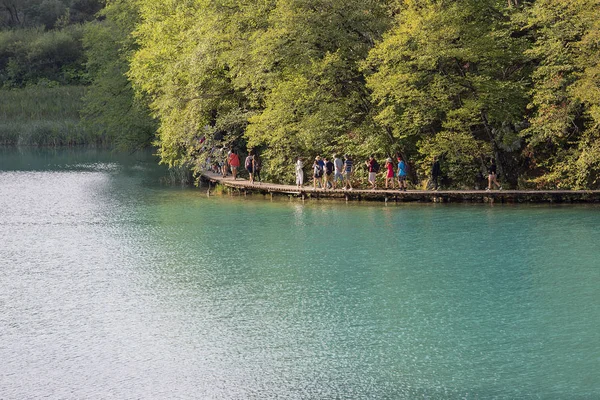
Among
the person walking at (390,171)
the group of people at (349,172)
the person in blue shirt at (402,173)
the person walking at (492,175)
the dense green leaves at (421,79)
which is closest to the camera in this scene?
the dense green leaves at (421,79)

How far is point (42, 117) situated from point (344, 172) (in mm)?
45684

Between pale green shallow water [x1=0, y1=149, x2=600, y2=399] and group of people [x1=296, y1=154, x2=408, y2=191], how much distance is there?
2.86m

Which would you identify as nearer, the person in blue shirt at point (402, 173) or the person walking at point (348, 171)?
the person in blue shirt at point (402, 173)

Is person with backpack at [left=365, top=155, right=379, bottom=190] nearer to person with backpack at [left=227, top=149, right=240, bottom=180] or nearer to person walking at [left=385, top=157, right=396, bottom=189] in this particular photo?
person walking at [left=385, top=157, right=396, bottom=189]

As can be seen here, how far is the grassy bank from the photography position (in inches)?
2709

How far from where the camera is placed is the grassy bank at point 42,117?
226 feet

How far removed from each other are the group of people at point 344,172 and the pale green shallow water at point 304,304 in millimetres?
2864

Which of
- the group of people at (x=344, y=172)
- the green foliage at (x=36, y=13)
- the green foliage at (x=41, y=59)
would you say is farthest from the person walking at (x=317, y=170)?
the green foliage at (x=36, y=13)

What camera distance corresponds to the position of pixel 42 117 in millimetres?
73438

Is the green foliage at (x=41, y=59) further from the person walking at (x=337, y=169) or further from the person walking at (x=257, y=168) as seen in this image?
the person walking at (x=337, y=169)

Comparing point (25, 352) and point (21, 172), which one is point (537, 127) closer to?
point (25, 352)

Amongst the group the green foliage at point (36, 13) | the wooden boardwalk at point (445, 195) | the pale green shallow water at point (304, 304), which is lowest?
the pale green shallow water at point (304, 304)

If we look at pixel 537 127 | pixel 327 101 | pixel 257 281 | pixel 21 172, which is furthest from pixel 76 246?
pixel 21 172

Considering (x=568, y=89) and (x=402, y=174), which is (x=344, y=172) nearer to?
(x=402, y=174)
